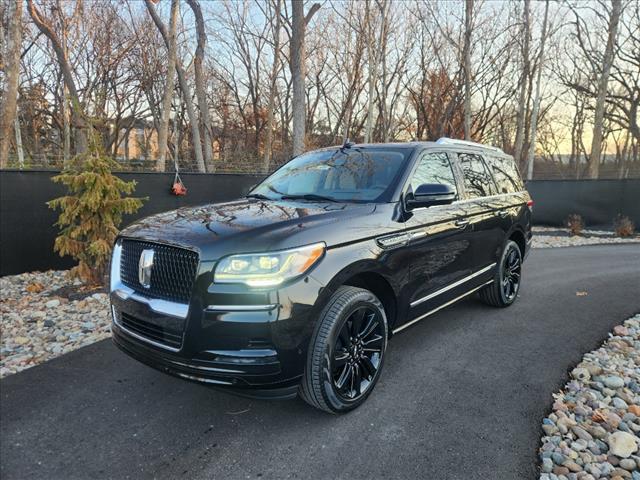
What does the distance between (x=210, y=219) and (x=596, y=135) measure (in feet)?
68.9

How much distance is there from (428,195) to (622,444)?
197 centimetres

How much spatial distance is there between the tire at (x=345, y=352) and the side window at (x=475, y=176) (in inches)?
75.9

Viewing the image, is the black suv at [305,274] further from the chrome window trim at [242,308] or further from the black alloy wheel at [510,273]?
the black alloy wheel at [510,273]

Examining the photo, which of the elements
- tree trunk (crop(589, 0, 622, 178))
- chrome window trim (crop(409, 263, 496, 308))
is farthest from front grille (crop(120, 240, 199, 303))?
tree trunk (crop(589, 0, 622, 178))

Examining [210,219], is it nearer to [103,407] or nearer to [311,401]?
[311,401]

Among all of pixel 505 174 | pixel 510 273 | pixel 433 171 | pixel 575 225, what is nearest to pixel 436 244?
pixel 433 171

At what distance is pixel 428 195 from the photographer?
124 inches

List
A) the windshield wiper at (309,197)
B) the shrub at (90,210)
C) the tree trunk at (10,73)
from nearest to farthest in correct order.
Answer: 1. the windshield wiper at (309,197)
2. the shrub at (90,210)
3. the tree trunk at (10,73)

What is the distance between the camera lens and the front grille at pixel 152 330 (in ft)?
7.94

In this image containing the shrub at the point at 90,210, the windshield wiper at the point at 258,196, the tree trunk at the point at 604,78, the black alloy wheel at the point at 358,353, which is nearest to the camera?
the black alloy wheel at the point at 358,353

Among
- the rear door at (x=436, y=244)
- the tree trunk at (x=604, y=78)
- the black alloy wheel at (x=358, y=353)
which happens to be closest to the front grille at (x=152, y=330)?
the black alloy wheel at (x=358, y=353)

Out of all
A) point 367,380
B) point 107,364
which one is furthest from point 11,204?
point 367,380

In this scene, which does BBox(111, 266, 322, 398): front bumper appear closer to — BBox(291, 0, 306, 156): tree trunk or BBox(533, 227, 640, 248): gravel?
BBox(533, 227, 640, 248): gravel

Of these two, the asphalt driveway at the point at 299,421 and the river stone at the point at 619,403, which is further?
the river stone at the point at 619,403
